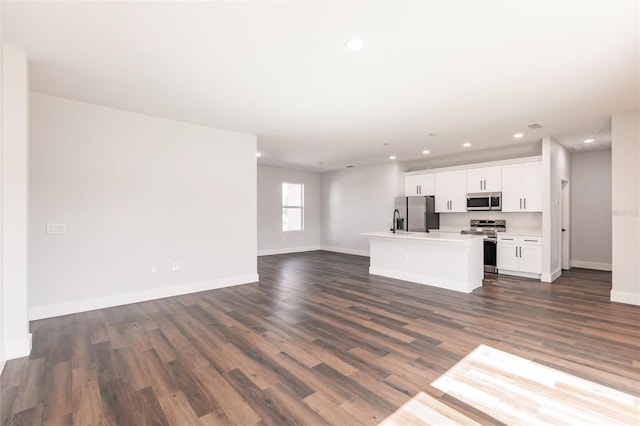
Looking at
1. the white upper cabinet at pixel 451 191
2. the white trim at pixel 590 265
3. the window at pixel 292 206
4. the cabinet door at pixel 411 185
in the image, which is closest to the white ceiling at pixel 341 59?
the white upper cabinet at pixel 451 191

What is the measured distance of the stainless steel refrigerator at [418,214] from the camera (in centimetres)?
739

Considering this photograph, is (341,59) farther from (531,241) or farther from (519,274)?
(519,274)

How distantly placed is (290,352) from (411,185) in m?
6.33

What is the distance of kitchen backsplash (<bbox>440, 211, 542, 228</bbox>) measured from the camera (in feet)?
20.9

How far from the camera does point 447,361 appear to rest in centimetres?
260

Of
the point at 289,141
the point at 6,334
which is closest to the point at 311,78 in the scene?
the point at 289,141

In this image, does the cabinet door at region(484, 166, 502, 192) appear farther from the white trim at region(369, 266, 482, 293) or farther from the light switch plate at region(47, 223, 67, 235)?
the light switch plate at region(47, 223, 67, 235)

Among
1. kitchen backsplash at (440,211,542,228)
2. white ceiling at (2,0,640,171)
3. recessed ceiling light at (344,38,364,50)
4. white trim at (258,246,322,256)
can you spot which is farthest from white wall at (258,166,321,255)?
recessed ceiling light at (344,38,364,50)

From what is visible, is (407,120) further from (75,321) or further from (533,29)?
(75,321)

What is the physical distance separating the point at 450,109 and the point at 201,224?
4214 millimetres

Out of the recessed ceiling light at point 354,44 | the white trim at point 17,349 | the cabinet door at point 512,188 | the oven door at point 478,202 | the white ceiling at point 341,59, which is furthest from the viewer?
the oven door at point 478,202

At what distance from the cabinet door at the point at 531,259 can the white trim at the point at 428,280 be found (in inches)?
55.8

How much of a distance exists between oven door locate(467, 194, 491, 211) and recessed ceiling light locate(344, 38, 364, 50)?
5.30 meters

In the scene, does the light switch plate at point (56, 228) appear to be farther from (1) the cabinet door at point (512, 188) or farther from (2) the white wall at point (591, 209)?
(2) the white wall at point (591, 209)
